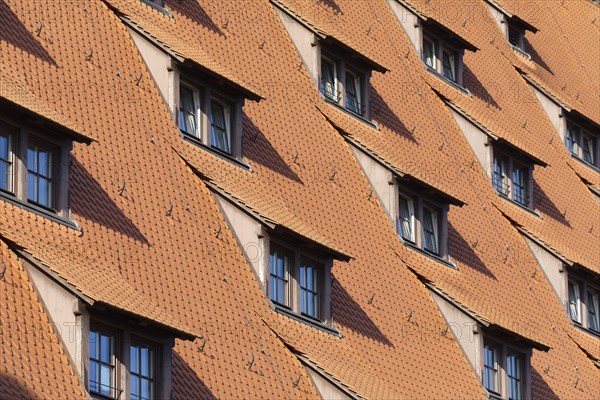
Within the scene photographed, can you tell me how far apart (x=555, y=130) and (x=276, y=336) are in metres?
19.2

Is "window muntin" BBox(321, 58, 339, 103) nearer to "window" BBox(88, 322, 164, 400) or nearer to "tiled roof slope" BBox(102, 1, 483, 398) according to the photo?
"tiled roof slope" BBox(102, 1, 483, 398)

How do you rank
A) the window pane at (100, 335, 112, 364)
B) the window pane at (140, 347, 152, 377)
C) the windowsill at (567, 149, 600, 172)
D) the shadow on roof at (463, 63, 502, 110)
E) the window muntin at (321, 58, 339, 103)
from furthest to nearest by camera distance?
the windowsill at (567, 149, 600, 172) → the shadow on roof at (463, 63, 502, 110) → the window muntin at (321, 58, 339, 103) → the window pane at (140, 347, 152, 377) → the window pane at (100, 335, 112, 364)

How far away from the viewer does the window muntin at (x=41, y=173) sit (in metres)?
30.8

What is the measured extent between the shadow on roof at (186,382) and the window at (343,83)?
36.4 ft

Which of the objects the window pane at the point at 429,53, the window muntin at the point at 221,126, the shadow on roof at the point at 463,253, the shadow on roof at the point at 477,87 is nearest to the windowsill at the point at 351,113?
the shadow on roof at the point at 463,253

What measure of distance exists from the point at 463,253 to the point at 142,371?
13.4 metres

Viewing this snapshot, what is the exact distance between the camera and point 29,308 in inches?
1136

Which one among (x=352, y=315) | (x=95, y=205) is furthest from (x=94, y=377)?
(x=352, y=315)

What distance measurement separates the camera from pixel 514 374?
4031 cm

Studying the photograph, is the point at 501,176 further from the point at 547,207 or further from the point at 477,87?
the point at 477,87

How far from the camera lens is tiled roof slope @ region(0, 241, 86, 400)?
1079 inches

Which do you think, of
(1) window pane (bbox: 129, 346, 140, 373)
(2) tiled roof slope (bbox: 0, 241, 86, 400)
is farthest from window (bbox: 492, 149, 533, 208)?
(2) tiled roof slope (bbox: 0, 241, 86, 400)

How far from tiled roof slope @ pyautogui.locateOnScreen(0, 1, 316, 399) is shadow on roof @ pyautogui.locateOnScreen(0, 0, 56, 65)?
0.02m

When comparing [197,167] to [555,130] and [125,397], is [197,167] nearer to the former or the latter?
[125,397]
